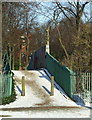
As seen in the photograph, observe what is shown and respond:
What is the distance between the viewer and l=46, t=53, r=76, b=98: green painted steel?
1433 centimetres

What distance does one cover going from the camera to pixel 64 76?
15438mm

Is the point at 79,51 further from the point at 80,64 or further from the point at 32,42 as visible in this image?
the point at 32,42

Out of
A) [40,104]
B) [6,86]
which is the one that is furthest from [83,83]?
[6,86]

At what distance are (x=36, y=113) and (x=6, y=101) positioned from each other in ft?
9.10

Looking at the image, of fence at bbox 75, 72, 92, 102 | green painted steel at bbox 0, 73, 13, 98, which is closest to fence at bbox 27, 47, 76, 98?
fence at bbox 75, 72, 92, 102

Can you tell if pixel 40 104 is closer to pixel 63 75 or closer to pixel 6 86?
pixel 6 86

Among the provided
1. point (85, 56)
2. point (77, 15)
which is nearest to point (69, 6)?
point (77, 15)

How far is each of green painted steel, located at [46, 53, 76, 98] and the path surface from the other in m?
0.51

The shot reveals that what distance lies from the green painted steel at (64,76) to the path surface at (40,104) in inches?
20.0

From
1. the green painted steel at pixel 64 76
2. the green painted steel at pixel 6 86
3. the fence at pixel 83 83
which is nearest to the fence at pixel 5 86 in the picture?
the green painted steel at pixel 6 86

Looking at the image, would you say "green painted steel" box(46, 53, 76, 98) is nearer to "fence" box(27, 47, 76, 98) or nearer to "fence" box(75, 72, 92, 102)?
"fence" box(27, 47, 76, 98)

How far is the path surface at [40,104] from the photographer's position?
34.4ft

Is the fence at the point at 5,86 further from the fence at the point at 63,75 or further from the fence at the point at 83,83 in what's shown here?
the fence at the point at 83,83

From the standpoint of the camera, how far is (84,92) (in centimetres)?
1382
